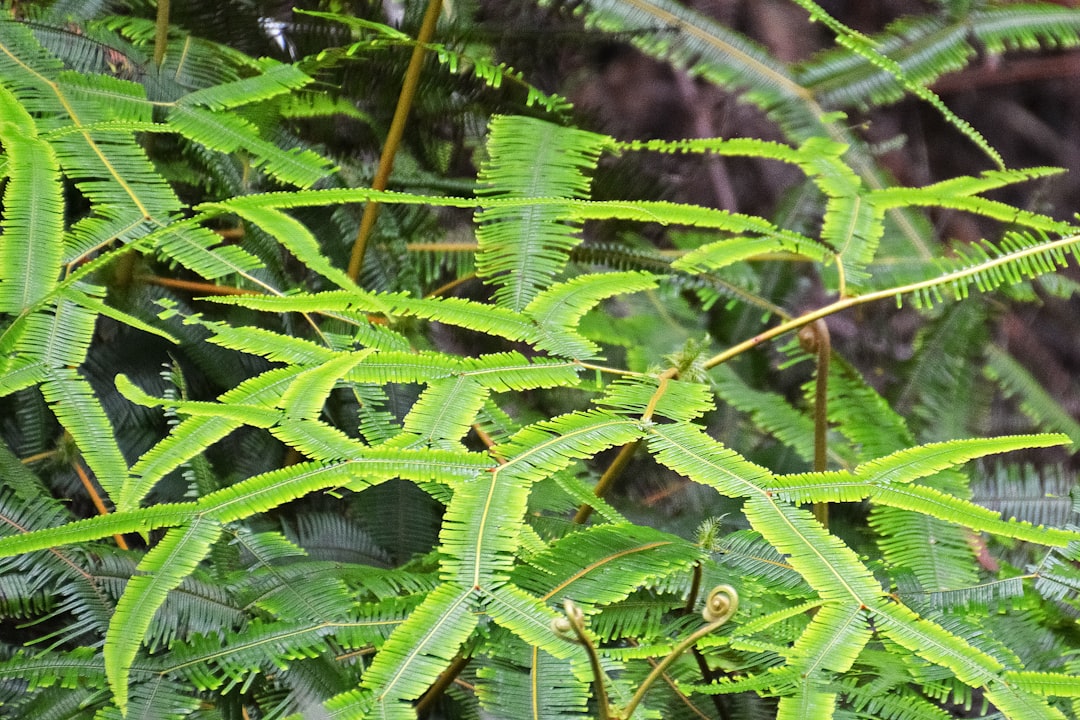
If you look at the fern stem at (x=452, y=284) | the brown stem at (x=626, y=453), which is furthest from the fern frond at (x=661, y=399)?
the fern stem at (x=452, y=284)

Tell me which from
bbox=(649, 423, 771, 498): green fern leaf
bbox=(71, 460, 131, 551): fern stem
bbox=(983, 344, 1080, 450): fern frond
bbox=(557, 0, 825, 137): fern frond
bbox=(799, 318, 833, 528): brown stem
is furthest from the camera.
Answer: bbox=(983, 344, 1080, 450): fern frond

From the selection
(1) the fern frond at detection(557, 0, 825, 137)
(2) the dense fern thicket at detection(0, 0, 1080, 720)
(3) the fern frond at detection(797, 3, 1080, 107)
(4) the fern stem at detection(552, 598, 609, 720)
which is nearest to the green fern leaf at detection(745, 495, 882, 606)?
(2) the dense fern thicket at detection(0, 0, 1080, 720)

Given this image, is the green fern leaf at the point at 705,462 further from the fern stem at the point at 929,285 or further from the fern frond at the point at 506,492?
the fern stem at the point at 929,285

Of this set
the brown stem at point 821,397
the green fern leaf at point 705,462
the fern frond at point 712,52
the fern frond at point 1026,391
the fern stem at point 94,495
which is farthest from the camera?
the fern frond at point 1026,391

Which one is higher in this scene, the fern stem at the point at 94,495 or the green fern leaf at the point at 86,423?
the green fern leaf at the point at 86,423

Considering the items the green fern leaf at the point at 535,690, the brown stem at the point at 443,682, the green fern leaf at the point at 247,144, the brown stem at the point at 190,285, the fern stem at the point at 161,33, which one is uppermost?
the fern stem at the point at 161,33

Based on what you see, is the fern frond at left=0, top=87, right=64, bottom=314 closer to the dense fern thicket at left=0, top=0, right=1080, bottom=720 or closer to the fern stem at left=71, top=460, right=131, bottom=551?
the dense fern thicket at left=0, top=0, right=1080, bottom=720

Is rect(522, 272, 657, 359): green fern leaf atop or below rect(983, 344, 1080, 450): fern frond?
atop
